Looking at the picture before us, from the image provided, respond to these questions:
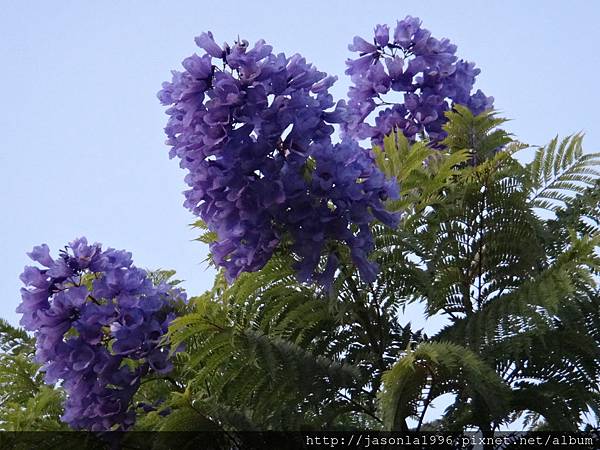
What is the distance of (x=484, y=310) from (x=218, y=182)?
0.85 m

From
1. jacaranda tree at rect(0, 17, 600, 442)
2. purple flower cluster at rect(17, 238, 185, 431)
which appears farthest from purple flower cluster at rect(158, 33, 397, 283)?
purple flower cluster at rect(17, 238, 185, 431)

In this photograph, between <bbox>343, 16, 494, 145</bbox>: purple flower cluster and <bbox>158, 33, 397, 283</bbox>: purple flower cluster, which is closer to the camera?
<bbox>158, 33, 397, 283</bbox>: purple flower cluster

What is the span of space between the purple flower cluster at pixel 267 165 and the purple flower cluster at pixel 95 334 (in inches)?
13.1

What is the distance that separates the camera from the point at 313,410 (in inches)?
110

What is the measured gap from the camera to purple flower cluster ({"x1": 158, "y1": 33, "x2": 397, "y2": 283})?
261 centimetres

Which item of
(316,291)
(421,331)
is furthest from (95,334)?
(421,331)

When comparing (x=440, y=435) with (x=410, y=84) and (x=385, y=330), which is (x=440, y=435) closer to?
(x=385, y=330)

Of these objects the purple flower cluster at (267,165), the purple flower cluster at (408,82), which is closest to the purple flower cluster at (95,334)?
the purple flower cluster at (267,165)

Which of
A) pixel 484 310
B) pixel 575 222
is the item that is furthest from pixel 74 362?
pixel 575 222

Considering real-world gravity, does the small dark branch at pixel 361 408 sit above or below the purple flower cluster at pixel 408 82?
below

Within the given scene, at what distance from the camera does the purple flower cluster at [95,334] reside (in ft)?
9.19

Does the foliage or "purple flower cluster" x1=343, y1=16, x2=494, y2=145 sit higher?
"purple flower cluster" x1=343, y1=16, x2=494, y2=145

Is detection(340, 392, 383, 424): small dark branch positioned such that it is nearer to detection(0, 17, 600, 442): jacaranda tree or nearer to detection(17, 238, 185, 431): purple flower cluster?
detection(0, 17, 600, 442): jacaranda tree

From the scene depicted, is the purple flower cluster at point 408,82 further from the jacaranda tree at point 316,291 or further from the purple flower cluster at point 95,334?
the purple flower cluster at point 95,334
